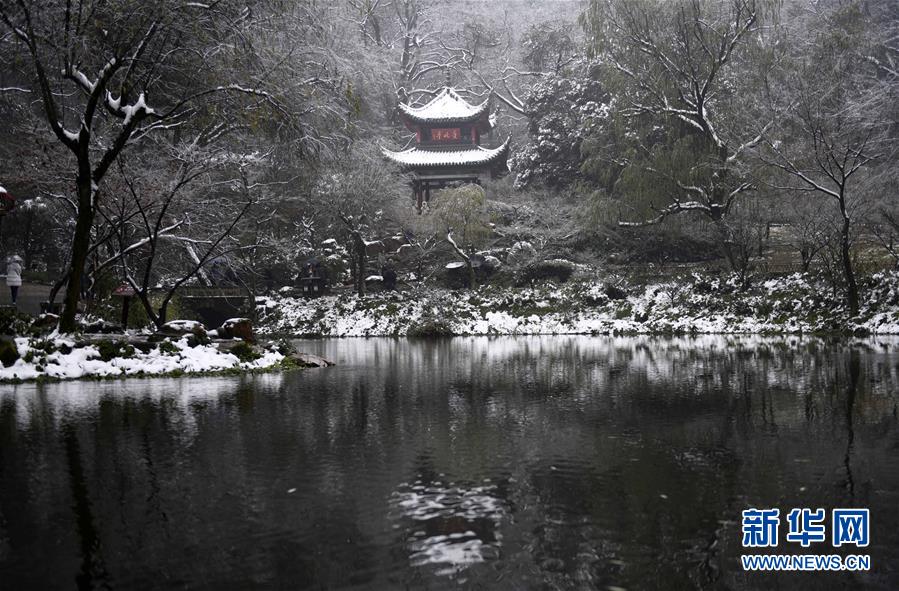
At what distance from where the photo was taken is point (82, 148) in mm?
11375

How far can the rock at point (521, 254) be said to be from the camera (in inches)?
1293

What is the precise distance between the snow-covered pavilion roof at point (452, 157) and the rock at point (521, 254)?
28.1ft

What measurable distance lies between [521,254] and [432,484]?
28977 millimetres

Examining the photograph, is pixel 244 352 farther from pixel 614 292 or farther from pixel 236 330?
pixel 614 292

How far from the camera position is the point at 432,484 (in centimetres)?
442

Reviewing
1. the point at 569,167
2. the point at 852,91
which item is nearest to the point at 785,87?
the point at 852,91

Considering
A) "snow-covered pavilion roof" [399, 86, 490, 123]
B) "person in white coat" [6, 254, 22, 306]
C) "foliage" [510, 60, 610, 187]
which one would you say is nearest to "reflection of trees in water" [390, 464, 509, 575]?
"person in white coat" [6, 254, 22, 306]

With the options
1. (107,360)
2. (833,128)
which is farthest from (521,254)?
(107,360)

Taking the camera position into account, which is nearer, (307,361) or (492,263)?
(307,361)

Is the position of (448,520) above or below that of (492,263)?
below

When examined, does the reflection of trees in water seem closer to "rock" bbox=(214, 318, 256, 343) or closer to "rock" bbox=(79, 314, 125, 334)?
"rock" bbox=(79, 314, 125, 334)

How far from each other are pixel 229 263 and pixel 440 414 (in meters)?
18.9

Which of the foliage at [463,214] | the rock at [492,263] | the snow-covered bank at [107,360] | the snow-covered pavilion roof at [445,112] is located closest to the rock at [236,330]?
the snow-covered bank at [107,360]

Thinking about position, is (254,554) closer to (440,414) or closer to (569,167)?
(440,414)
